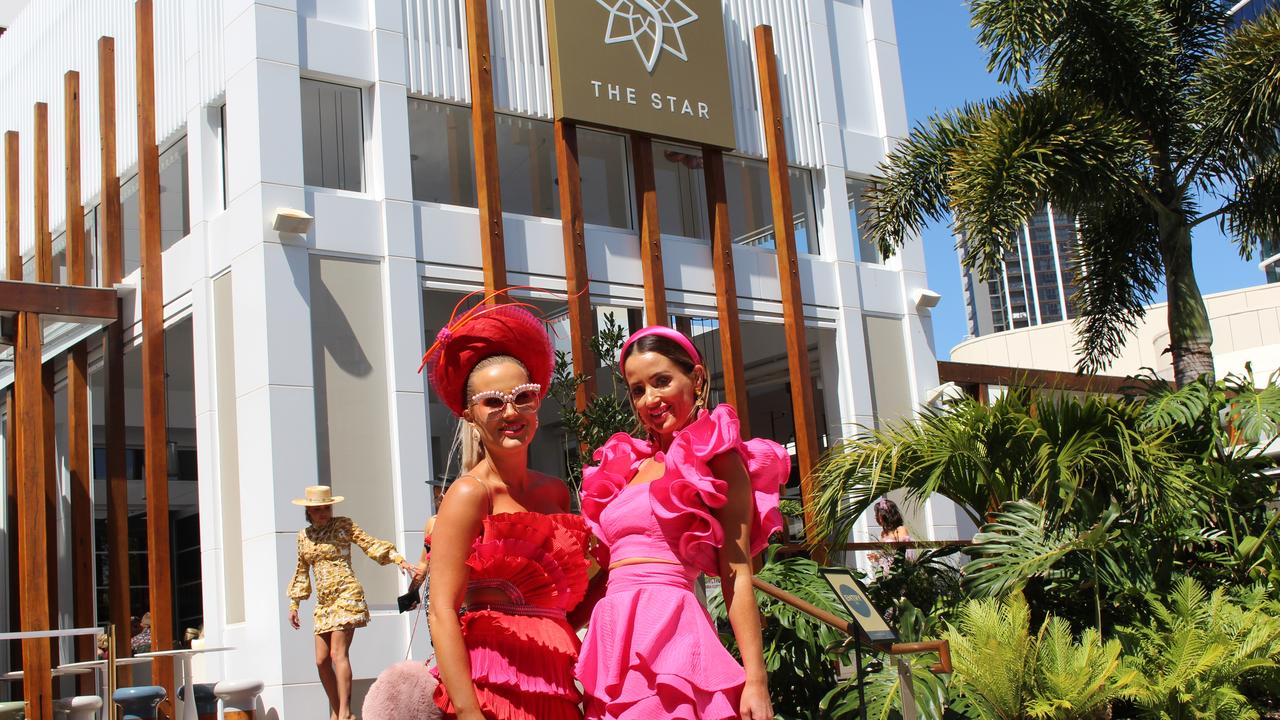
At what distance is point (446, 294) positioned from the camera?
12883 mm

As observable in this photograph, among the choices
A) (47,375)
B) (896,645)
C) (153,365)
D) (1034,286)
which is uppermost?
(1034,286)

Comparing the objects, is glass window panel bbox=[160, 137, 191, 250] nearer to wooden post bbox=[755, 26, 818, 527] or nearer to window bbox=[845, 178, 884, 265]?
wooden post bbox=[755, 26, 818, 527]

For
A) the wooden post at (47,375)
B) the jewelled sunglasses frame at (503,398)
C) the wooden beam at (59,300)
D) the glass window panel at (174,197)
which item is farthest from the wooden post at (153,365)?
the jewelled sunglasses frame at (503,398)

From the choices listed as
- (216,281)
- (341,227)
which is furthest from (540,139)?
(216,281)

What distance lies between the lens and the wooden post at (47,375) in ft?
45.8

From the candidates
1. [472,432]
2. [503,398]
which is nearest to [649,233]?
[472,432]

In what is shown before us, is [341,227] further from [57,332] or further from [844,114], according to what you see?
[844,114]

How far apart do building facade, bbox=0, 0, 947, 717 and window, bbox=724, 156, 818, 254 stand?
32mm

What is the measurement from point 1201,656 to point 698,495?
12.6 ft

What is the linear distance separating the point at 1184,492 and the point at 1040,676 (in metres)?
1.87

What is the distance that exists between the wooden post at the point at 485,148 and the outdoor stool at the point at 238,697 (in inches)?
162

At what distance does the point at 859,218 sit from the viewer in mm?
15664

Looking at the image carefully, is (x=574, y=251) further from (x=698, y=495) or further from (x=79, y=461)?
(x=698, y=495)

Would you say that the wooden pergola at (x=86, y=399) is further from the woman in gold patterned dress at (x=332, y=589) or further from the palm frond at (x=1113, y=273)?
the palm frond at (x=1113, y=273)
